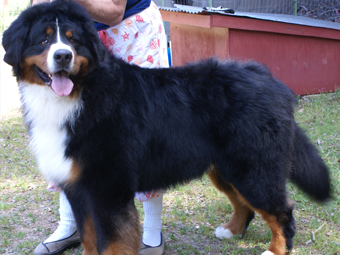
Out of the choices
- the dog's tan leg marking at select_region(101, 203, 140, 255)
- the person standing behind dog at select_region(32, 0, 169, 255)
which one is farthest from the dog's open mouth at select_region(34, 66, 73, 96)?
the dog's tan leg marking at select_region(101, 203, 140, 255)

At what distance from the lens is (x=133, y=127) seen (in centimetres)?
226

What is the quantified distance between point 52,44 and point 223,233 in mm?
2060

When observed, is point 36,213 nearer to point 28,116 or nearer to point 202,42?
point 28,116

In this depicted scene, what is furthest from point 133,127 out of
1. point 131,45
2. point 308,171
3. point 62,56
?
point 308,171

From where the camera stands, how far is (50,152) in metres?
2.22

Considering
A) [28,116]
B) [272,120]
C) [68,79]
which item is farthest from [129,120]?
[272,120]

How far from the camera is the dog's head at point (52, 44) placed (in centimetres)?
203

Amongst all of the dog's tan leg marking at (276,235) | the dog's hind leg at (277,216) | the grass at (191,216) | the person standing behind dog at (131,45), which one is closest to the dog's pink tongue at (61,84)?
the person standing behind dog at (131,45)

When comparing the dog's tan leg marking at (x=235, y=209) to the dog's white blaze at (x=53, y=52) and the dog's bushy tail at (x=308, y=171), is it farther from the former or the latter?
the dog's white blaze at (x=53, y=52)

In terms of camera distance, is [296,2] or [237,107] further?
[296,2]

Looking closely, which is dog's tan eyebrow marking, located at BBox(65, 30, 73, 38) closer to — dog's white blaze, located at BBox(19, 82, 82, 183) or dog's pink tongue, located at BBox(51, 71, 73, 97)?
dog's pink tongue, located at BBox(51, 71, 73, 97)

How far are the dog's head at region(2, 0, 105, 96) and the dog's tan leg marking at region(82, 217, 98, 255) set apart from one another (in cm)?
96

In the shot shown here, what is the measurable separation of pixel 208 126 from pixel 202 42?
4.64m

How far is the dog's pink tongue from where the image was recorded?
2.05 m
